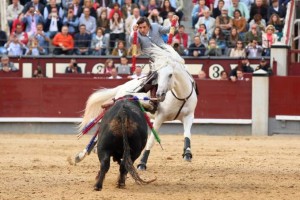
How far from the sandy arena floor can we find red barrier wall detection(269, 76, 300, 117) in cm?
168

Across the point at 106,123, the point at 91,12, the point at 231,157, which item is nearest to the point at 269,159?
the point at 231,157

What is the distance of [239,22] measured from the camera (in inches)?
811

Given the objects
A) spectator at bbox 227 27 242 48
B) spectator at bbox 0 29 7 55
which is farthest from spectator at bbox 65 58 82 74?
spectator at bbox 227 27 242 48

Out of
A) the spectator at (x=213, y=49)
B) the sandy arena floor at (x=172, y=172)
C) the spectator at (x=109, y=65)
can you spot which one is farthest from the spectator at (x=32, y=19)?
the sandy arena floor at (x=172, y=172)

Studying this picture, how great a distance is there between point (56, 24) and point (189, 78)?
33.1ft

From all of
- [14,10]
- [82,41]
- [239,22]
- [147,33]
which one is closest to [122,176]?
[147,33]

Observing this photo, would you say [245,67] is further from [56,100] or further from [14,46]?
[14,46]

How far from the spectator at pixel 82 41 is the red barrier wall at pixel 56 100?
124 centimetres

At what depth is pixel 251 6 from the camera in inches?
835

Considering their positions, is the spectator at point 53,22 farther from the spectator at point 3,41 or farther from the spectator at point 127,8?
the spectator at point 127,8

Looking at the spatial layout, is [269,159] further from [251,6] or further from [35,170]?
[251,6]

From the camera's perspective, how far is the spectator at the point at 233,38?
20.3 m

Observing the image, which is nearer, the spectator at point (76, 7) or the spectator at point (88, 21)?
the spectator at point (88, 21)

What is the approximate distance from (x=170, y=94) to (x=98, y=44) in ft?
31.2
